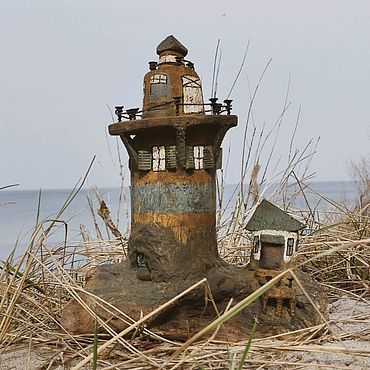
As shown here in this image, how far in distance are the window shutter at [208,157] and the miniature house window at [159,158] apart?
0.12m

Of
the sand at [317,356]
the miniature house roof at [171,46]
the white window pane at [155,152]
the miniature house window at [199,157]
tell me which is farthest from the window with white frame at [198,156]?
the sand at [317,356]

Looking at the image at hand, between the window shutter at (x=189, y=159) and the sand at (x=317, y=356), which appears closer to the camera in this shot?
the sand at (x=317, y=356)

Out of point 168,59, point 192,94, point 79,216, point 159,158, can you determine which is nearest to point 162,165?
point 159,158

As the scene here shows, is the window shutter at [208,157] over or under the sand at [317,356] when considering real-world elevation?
over

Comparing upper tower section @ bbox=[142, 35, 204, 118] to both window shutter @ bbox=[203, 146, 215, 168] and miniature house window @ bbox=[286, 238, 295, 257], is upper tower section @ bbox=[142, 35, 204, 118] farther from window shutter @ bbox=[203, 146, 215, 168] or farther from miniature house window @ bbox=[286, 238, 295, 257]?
miniature house window @ bbox=[286, 238, 295, 257]

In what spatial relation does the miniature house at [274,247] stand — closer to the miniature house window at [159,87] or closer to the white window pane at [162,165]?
the white window pane at [162,165]

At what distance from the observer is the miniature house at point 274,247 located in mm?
1466

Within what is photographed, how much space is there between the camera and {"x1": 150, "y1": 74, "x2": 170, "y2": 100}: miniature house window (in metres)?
1.56

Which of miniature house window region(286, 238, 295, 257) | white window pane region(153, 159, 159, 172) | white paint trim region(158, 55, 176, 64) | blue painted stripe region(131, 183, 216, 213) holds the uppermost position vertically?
white paint trim region(158, 55, 176, 64)

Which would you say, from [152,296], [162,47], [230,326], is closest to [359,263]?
[230,326]

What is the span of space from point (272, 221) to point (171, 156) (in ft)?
1.13

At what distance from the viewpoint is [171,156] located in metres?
1.50

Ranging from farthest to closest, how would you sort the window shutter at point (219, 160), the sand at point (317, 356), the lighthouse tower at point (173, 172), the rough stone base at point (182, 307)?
the window shutter at point (219, 160)
the lighthouse tower at point (173, 172)
the rough stone base at point (182, 307)
the sand at point (317, 356)

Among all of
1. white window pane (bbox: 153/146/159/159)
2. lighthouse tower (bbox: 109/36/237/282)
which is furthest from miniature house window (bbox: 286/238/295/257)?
white window pane (bbox: 153/146/159/159)
